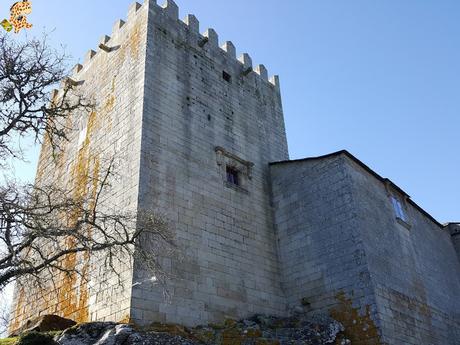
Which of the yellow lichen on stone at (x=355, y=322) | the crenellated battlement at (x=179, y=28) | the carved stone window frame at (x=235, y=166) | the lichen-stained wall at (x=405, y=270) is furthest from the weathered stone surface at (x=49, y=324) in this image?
the crenellated battlement at (x=179, y=28)

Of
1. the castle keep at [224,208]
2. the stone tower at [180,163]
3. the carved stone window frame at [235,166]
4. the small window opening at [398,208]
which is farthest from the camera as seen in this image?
the small window opening at [398,208]

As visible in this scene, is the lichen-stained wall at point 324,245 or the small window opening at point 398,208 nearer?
the lichen-stained wall at point 324,245

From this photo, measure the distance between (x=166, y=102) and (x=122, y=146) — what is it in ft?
5.80

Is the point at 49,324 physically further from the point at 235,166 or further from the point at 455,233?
the point at 455,233

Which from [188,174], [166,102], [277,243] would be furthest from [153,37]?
[277,243]

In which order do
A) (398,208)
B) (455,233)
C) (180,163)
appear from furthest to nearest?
(455,233)
(398,208)
(180,163)

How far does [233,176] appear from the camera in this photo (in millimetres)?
14289

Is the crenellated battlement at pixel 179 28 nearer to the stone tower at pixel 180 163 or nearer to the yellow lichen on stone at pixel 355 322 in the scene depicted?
the stone tower at pixel 180 163

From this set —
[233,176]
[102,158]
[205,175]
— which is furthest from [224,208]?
[102,158]

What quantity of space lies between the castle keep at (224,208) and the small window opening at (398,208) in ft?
0.21

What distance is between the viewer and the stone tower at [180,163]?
10.9 m

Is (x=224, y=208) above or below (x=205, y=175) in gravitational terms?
below

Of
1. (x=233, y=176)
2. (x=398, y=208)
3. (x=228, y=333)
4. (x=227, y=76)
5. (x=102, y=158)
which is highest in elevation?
(x=227, y=76)

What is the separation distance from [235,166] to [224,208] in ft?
5.83
